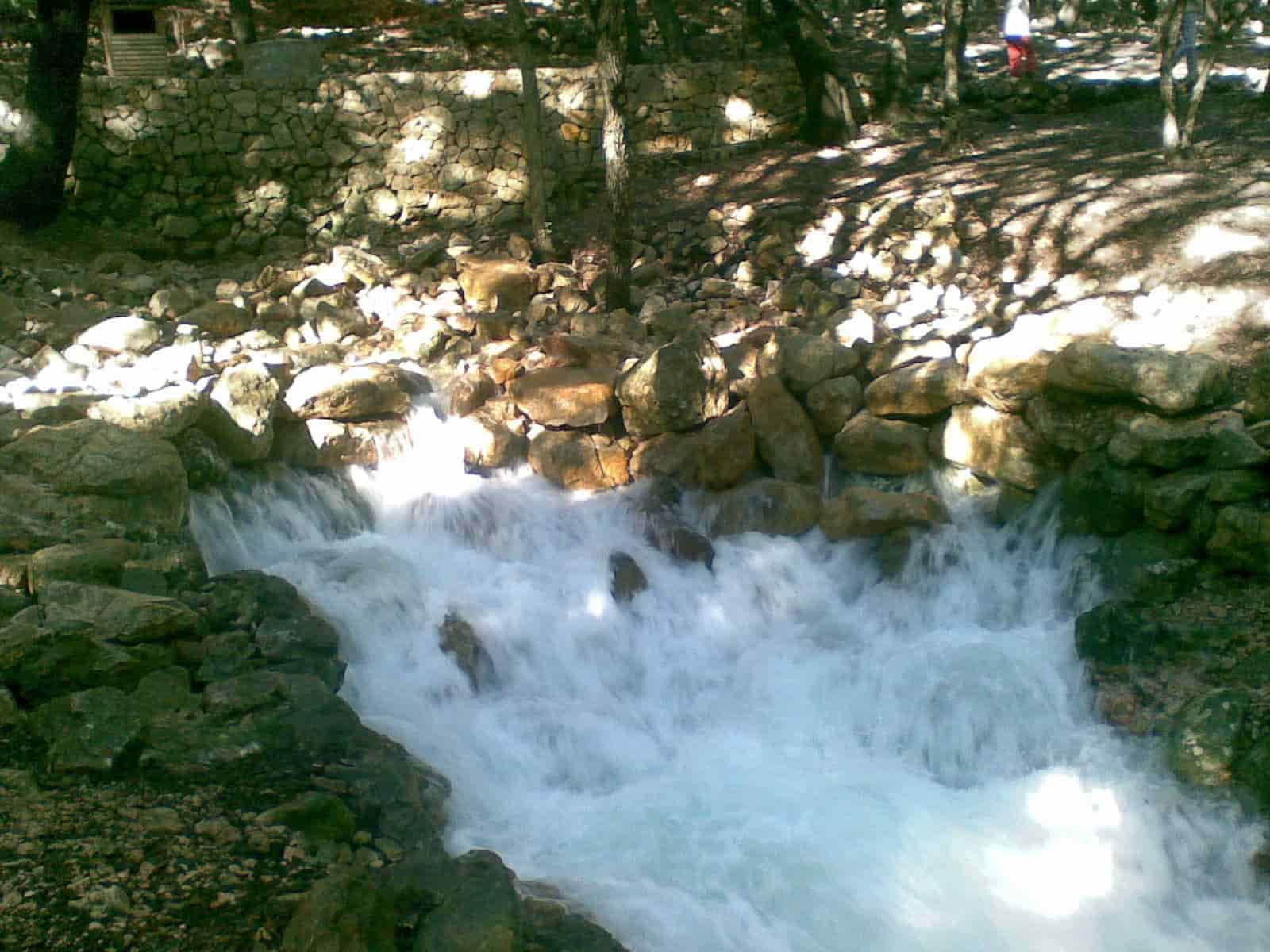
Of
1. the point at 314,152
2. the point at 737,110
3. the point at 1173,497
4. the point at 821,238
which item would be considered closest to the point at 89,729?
the point at 1173,497

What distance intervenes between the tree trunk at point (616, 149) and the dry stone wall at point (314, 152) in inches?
97.8

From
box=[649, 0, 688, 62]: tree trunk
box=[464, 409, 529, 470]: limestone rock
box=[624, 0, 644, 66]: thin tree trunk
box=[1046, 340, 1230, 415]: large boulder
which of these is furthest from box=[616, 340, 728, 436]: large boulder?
box=[649, 0, 688, 62]: tree trunk

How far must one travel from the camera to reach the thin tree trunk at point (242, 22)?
13680 mm

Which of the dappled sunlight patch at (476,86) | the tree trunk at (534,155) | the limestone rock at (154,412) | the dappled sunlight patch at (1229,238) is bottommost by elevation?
the limestone rock at (154,412)

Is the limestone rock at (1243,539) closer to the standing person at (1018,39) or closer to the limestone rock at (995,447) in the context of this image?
the limestone rock at (995,447)

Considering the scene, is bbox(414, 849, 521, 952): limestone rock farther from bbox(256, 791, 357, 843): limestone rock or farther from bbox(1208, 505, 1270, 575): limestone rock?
bbox(1208, 505, 1270, 575): limestone rock

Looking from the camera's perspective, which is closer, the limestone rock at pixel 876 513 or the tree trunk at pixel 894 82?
the limestone rock at pixel 876 513

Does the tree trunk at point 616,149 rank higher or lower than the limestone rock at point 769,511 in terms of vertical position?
higher

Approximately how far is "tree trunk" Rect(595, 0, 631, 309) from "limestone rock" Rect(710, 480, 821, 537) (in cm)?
252

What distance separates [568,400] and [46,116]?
5.44 metres

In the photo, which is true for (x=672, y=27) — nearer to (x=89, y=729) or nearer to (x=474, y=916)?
(x=89, y=729)

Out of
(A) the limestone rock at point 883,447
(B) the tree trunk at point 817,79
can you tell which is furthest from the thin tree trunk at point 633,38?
(A) the limestone rock at point 883,447

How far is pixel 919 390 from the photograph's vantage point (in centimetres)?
782

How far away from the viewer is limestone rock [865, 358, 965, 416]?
306 inches
